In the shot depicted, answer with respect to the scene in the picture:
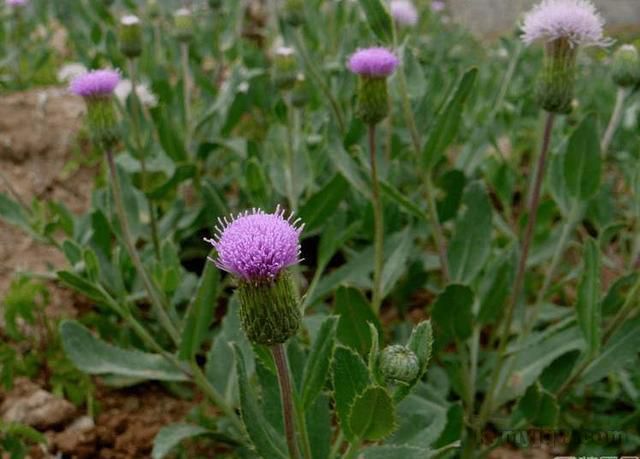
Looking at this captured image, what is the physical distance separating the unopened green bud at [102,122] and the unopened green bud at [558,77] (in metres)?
1.32

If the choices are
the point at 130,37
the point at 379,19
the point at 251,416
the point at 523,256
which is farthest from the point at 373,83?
the point at 130,37

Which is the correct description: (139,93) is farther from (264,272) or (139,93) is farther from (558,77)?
(264,272)

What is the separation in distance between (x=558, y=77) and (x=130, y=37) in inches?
64.2

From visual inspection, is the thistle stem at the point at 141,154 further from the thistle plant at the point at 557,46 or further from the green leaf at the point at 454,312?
the thistle plant at the point at 557,46

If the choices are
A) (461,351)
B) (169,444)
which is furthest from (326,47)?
(169,444)

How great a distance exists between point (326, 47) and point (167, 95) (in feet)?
3.62

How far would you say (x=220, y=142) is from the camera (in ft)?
10.9

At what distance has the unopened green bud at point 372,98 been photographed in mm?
2080

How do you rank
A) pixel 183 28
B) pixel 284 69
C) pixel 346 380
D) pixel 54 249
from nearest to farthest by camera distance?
1. pixel 346 380
2. pixel 284 69
3. pixel 54 249
4. pixel 183 28

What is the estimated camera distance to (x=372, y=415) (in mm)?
1462

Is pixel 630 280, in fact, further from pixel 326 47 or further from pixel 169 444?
pixel 326 47

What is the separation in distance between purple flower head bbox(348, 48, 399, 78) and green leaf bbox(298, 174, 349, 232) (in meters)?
0.53

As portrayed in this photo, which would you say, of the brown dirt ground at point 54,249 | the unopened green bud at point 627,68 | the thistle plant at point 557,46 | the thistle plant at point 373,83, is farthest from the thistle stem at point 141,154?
the unopened green bud at point 627,68

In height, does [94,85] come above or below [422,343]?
above
